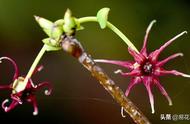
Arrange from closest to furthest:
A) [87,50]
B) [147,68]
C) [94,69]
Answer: [94,69] → [147,68] → [87,50]

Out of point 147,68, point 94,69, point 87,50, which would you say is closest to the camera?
point 94,69

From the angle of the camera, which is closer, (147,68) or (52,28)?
(52,28)

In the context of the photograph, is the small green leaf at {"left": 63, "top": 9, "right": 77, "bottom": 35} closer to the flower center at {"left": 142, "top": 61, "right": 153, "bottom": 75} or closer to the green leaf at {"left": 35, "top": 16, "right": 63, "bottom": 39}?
the green leaf at {"left": 35, "top": 16, "right": 63, "bottom": 39}

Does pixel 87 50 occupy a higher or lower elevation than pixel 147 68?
→ higher

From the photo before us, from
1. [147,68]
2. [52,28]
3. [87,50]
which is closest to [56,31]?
[52,28]

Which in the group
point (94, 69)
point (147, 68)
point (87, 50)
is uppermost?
point (87, 50)

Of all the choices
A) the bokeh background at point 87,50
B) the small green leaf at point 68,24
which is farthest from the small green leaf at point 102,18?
the bokeh background at point 87,50

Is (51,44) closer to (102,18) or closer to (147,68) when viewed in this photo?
(102,18)
